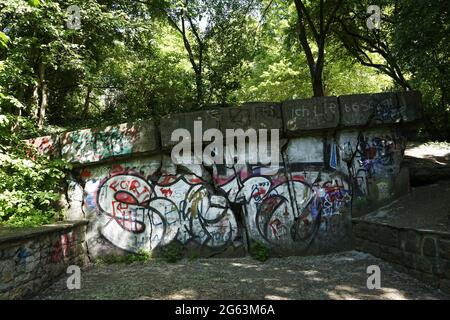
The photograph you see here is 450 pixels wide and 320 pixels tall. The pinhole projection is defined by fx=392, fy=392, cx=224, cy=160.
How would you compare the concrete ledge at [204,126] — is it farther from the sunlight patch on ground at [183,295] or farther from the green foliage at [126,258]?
the sunlight patch on ground at [183,295]

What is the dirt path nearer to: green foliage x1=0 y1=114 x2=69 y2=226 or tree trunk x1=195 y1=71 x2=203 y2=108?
green foliage x1=0 y1=114 x2=69 y2=226

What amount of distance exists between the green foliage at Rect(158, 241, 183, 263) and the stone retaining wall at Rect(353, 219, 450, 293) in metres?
3.15

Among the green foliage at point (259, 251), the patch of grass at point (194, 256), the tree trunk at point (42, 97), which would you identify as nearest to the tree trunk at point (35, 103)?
the tree trunk at point (42, 97)

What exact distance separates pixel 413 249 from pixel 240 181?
9.93 ft

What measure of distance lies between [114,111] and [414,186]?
22.4 feet

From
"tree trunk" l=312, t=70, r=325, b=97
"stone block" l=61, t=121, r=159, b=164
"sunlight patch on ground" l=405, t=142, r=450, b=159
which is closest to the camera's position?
"stone block" l=61, t=121, r=159, b=164

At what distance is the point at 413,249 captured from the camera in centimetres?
523

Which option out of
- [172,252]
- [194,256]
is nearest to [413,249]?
[194,256]

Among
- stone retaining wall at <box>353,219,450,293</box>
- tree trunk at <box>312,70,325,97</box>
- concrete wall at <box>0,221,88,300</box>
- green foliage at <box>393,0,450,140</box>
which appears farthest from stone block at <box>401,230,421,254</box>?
concrete wall at <box>0,221,88,300</box>

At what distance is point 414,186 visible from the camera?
7.18 metres

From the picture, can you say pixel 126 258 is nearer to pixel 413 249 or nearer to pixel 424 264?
pixel 413 249

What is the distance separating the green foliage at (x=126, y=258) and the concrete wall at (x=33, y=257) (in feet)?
1.90

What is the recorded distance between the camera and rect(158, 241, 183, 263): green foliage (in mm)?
6797

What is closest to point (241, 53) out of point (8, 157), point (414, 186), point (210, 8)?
point (210, 8)
